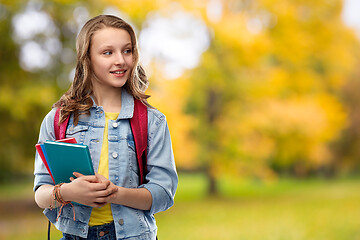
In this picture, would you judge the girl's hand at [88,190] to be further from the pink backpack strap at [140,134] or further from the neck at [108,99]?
the neck at [108,99]

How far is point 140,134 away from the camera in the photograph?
1.11 meters

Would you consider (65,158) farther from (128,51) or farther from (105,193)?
(128,51)

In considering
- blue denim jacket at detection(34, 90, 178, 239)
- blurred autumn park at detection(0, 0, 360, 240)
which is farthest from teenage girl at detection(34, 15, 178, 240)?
blurred autumn park at detection(0, 0, 360, 240)

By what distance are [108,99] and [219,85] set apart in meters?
7.20

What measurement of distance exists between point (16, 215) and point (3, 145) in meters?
1.22

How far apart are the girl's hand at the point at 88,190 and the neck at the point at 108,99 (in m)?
0.24

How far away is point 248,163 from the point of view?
8305 millimetres

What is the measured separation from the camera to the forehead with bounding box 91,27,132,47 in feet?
3.58

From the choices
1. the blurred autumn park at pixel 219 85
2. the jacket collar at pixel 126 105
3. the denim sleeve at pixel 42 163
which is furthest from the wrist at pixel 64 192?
the blurred autumn park at pixel 219 85

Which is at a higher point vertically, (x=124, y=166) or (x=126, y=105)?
(x=126, y=105)

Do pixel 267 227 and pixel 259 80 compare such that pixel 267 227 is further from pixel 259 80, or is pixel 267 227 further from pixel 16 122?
pixel 16 122

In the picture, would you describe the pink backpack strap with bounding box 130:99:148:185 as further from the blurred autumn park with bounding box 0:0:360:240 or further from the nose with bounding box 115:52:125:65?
the blurred autumn park with bounding box 0:0:360:240

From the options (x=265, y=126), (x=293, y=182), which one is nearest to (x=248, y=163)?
(x=265, y=126)

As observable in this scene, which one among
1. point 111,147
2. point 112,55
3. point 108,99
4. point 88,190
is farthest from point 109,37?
point 88,190
